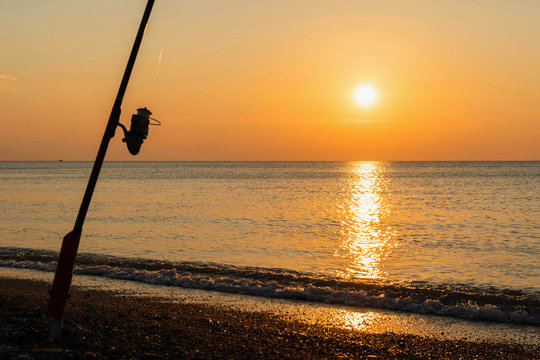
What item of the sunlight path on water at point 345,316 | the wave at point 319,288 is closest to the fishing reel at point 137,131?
the sunlight path on water at point 345,316

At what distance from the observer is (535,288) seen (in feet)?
58.6

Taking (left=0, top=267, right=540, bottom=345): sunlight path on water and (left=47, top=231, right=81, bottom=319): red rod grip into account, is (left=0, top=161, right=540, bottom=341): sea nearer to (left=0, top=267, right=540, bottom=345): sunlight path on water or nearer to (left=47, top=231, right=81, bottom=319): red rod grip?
(left=0, top=267, right=540, bottom=345): sunlight path on water

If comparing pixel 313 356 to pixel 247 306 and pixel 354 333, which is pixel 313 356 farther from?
pixel 247 306

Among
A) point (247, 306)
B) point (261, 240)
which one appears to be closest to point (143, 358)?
point (247, 306)

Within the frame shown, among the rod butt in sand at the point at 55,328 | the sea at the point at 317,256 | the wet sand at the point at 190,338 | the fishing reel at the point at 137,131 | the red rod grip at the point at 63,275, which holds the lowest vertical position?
the sea at the point at 317,256

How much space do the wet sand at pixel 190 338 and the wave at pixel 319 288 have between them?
3.07m

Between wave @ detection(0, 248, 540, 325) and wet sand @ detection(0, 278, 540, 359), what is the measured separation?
3.07 m

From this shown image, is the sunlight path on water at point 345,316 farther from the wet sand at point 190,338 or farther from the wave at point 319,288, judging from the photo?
the wet sand at point 190,338

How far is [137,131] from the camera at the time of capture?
28.3 ft

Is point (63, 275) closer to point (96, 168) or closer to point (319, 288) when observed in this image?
point (96, 168)

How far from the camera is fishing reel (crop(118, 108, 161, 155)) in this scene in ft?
28.2

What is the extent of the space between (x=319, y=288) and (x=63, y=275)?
390 inches

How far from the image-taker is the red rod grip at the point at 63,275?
8.55 metres

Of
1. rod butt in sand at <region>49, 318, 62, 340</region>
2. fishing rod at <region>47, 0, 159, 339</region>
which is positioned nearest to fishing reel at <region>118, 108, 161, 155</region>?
fishing rod at <region>47, 0, 159, 339</region>
